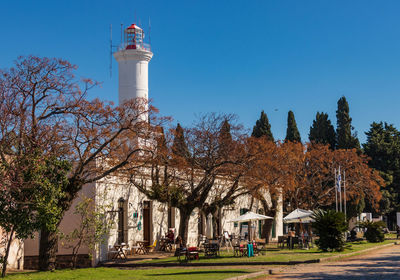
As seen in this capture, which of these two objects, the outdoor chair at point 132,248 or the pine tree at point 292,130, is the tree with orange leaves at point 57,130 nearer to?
the outdoor chair at point 132,248

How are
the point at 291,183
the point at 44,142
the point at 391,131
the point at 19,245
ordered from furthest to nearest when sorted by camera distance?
the point at 391,131 < the point at 291,183 < the point at 19,245 < the point at 44,142

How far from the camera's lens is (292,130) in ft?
206

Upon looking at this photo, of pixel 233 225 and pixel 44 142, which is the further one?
pixel 233 225

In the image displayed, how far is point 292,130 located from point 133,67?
30.4 meters

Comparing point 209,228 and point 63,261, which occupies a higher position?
point 209,228

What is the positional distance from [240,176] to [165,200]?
15.2 ft

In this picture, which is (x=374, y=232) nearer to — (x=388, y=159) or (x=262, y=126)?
(x=262, y=126)

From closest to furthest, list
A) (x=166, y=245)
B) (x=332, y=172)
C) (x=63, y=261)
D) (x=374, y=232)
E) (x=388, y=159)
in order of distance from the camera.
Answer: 1. (x=63, y=261)
2. (x=166, y=245)
3. (x=374, y=232)
4. (x=332, y=172)
5. (x=388, y=159)

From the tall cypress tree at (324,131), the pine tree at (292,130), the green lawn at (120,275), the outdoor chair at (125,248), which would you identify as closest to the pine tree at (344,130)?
the tall cypress tree at (324,131)

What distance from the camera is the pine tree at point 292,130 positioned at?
62312 millimetres

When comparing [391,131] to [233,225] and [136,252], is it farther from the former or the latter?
[136,252]

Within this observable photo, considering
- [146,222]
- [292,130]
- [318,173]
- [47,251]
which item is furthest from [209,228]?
[292,130]

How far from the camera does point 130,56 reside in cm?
3744

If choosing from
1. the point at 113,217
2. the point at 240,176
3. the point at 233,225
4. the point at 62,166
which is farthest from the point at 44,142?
the point at 233,225
